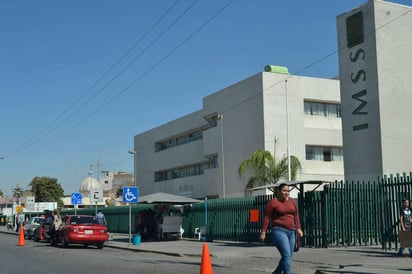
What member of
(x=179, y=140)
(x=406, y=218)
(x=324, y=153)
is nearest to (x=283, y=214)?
(x=406, y=218)

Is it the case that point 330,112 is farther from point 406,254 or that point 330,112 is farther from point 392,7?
point 406,254

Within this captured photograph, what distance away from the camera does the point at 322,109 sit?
149 feet

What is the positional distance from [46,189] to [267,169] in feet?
196

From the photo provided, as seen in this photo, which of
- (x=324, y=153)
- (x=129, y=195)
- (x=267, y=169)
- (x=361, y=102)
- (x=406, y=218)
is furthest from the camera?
(x=324, y=153)

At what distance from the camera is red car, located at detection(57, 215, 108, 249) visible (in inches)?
919

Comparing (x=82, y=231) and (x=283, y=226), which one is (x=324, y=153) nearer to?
(x=82, y=231)

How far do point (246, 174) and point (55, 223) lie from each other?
63.8 feet

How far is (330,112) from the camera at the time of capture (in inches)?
1806

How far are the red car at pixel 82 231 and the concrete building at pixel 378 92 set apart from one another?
12.8 m

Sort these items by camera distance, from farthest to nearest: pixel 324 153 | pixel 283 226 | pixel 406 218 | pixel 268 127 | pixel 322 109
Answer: pixel 322 109 < pixel 324 153 < pixel 268 127 < pixel 406 218 < pixel 283 226

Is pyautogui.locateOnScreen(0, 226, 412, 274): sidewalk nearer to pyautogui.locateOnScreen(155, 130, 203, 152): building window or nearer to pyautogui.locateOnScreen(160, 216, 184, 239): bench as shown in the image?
pyautogui.locateOnScreen(160, 216, 184, 239): bench

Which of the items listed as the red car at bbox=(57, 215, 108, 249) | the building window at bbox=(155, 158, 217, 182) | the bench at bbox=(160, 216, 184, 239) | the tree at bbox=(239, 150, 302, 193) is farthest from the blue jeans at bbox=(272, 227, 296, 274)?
the building window at bbox=(155, 158, 217, 182)

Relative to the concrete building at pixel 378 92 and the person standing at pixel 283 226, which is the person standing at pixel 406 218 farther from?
the concrete building at pixel 378 92

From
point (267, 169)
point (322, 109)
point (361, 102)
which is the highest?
point (322, 109)
